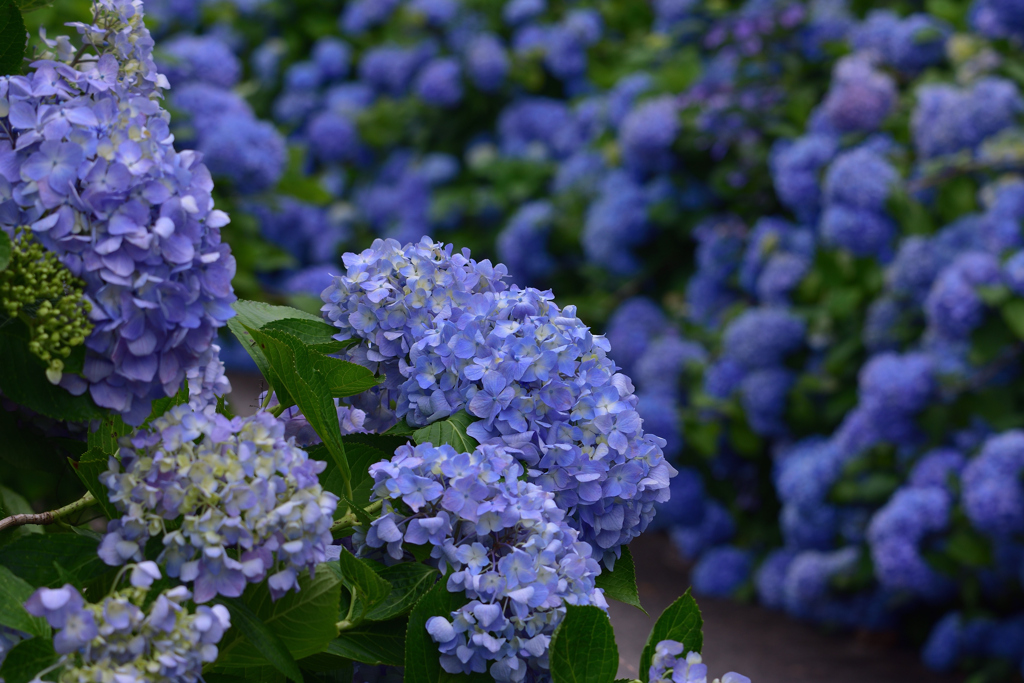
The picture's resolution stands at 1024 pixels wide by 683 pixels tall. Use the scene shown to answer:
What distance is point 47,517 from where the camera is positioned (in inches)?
30.8

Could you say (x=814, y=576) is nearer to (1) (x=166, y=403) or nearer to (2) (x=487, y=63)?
(1) (x=166, y=403)

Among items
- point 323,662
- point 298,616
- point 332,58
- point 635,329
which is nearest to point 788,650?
point 635,329

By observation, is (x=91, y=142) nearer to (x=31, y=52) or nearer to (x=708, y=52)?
(x=31, y=52)

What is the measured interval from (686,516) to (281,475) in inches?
107

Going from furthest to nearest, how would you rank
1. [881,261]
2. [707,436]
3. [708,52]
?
[708,52] → [707,436] → [881,261]

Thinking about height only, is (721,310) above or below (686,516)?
above

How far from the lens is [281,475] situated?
25.5 inches

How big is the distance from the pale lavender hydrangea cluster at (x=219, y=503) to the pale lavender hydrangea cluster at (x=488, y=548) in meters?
0.08

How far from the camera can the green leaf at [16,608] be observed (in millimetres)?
613

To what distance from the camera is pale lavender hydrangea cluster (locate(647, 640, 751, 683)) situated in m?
0.73

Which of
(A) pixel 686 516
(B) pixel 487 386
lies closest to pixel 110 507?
(B) pixel 487 386

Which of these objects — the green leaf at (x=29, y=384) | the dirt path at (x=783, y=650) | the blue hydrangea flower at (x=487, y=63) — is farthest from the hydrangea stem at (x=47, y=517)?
the blue hydrangea flower at (x=487, y=63)

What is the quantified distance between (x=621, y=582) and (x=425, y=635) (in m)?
0.19

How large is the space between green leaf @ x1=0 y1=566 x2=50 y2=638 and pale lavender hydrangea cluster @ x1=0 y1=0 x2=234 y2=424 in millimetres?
119
